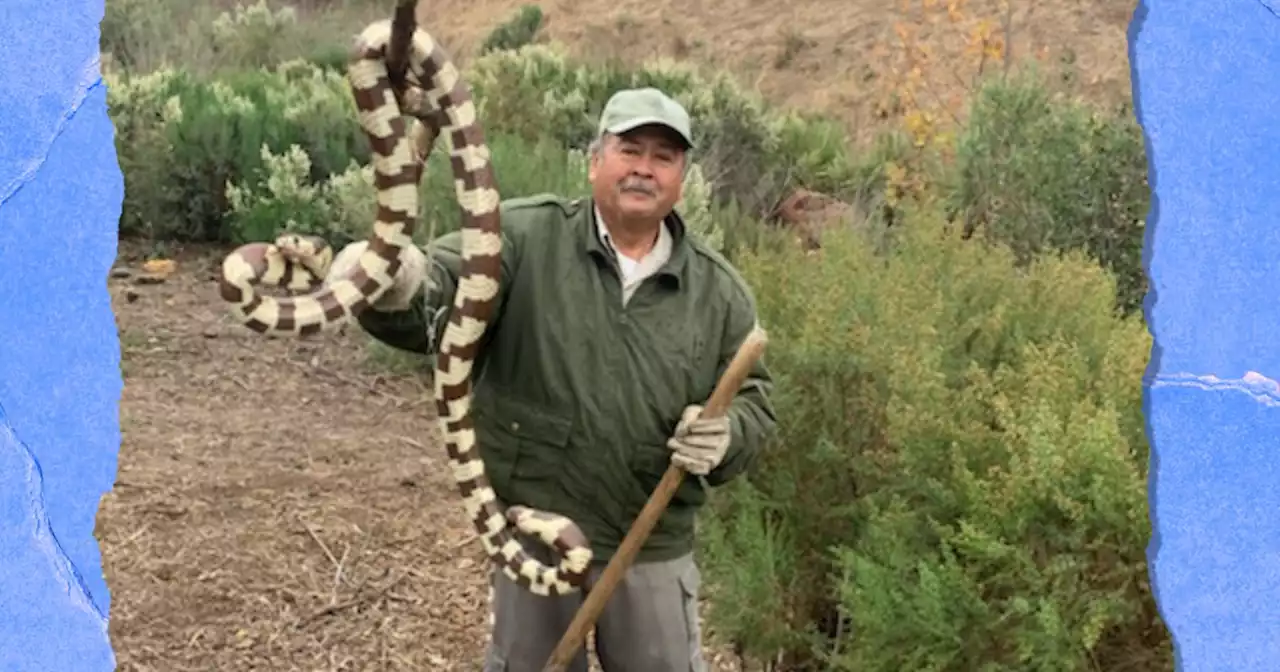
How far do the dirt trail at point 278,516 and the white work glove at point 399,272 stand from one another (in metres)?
1.86

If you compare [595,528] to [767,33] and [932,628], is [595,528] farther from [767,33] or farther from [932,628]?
[767,33]

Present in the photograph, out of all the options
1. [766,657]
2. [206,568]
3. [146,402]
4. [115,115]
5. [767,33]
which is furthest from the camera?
[767,33]

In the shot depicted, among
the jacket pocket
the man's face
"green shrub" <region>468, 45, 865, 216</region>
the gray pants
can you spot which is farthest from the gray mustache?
"green shrub" <region>468, 45, 865, 216</region>

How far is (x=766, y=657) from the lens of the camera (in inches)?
125

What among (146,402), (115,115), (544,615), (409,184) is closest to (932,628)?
(544,615)

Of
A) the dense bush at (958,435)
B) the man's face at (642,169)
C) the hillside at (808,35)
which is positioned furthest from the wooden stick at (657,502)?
the hillside at (808,35)

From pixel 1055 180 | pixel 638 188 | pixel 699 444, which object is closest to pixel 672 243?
pixel 638 188

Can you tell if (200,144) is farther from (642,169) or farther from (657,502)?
(657,502)

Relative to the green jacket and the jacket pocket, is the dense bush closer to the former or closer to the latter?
the green jacket

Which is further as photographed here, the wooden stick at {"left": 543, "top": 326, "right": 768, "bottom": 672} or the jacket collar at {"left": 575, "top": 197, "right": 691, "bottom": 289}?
the jacket collar at {"left": 575, "top": 197, "right": 691, "bottom": 289}

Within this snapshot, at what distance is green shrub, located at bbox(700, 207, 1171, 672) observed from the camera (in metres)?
2.61

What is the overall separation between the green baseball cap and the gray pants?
784 mm

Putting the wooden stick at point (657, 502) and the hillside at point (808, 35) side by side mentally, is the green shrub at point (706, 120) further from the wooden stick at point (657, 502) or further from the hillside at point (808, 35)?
the wooden stick at point (657, 502)

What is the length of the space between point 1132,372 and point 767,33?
Answer: 9.67 metres
